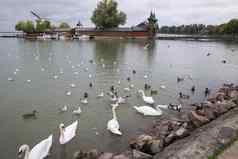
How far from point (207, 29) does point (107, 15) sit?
272 feet

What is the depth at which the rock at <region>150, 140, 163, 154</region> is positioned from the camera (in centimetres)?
590

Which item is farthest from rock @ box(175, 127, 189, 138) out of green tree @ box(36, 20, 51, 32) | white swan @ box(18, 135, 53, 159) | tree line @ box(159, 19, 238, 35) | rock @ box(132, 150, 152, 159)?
tree line @ box(159, 19, 238, 35)

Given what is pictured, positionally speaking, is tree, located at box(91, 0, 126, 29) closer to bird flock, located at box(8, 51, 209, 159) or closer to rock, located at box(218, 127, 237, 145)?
bird flock, located at box(8, 51, 209, 159)

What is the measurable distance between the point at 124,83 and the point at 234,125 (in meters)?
8.52

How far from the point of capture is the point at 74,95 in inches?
444

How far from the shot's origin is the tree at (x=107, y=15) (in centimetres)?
7244

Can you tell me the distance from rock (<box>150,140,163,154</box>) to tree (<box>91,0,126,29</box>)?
226 ft

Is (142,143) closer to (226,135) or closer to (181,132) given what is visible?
(181,132)

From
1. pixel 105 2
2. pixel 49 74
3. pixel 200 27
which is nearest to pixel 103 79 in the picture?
pixel 49 74

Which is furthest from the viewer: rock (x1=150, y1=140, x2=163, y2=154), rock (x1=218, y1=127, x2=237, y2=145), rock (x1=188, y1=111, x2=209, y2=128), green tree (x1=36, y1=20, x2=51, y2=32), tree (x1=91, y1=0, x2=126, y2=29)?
green tree (x1=36, y1=20, x2=51, y2=32)

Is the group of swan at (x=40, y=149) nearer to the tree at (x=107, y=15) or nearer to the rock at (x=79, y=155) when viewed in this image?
the rock at (x=79, y=155)

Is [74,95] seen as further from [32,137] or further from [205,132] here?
[205,132]

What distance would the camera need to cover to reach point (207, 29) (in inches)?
5266

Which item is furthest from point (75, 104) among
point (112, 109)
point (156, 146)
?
point (156, 146)
